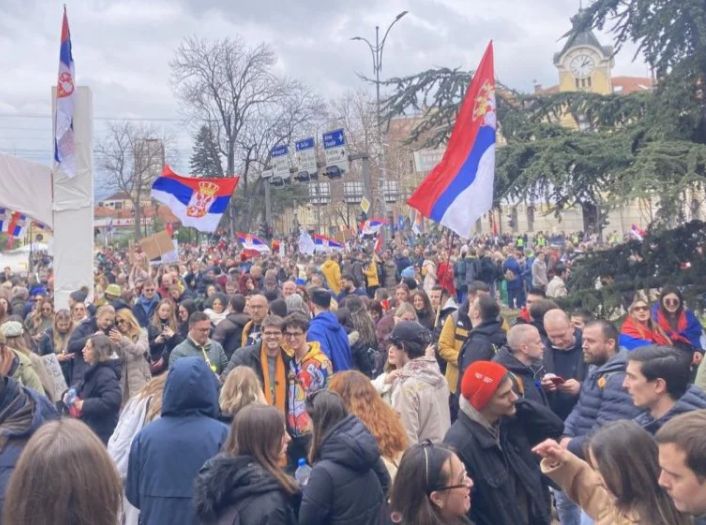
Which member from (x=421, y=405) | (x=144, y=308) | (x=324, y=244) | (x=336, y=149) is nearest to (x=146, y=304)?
(x=144, y=308)

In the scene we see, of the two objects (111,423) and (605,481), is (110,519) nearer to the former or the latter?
(605,481)

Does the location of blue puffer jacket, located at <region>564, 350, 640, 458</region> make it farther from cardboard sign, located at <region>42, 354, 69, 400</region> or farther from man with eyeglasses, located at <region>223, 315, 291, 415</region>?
cardboard sign, located at <region>42, 354, 69, 400</region>

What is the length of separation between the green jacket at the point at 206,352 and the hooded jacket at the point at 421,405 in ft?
8.12

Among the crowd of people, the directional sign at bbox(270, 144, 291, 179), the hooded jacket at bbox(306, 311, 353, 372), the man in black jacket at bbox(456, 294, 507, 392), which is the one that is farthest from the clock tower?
the crowd of people

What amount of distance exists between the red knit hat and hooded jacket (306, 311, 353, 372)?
3524mm

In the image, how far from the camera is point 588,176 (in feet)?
34.1

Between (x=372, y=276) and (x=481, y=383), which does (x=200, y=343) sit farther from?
(x=372, y=276)

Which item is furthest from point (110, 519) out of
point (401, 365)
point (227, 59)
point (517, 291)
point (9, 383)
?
point (227, 59)

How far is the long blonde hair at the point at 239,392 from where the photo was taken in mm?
4973

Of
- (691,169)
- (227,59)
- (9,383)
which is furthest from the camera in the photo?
(227,59)

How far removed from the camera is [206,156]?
53781 millimetres

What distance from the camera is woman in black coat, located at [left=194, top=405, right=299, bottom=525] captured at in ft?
12.1

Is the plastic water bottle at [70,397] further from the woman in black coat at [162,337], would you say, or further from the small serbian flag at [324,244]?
the small serbian flag at [324,244]

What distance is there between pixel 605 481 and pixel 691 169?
641 centimetres
